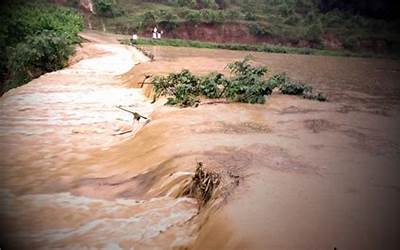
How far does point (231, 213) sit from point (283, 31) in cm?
3708

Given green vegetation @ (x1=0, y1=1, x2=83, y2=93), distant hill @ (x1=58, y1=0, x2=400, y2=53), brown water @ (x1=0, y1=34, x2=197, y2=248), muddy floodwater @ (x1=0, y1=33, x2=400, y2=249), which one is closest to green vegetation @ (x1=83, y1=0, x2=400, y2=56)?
distant hill @ (x1=58, y1=0, x2=400, y2=53)

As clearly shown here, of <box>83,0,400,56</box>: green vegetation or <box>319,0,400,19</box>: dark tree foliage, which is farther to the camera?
<box>83,0,400,56</box>: green vegetation

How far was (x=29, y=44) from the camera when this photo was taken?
16.8m

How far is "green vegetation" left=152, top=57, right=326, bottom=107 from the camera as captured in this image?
32.3ft

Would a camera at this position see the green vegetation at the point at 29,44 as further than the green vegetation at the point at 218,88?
Yes

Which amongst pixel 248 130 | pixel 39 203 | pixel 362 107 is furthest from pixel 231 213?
pixel 362 107

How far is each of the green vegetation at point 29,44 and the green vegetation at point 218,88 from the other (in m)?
6.66

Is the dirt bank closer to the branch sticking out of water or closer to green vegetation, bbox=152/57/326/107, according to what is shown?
the branch sticking out of water

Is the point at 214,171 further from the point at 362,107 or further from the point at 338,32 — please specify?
the point at 338,32

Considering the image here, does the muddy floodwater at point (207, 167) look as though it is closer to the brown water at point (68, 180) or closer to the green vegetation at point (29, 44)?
the brown water at point (68, 180)

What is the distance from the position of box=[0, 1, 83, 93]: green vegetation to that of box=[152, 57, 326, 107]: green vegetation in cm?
666

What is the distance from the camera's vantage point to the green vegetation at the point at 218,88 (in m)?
9.84

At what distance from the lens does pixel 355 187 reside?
189 inches

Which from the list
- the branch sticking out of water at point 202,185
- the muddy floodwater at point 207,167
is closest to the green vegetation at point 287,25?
the muddy floodwater at point 207,167
